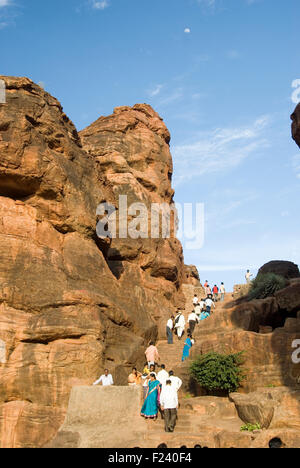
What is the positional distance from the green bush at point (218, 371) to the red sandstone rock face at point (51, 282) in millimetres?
2395

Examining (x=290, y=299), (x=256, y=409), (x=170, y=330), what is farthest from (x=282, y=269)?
(x=256, y=409)

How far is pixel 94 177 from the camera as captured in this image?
2234cm

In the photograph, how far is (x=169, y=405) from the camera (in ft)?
41.1

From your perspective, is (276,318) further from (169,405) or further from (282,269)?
(169,405)

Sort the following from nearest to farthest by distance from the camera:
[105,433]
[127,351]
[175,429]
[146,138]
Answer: [105,433], [175,429], [127,351], [146,138]

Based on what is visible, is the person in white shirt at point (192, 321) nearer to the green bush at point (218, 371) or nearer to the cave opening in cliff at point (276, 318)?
the cave opening in cliff at point (276, 318)

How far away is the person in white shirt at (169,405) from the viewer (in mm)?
12413

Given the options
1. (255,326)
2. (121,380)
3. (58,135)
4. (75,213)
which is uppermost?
(58,135)

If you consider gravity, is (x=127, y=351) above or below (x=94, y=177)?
below

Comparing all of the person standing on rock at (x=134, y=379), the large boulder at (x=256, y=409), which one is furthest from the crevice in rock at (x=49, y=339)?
the large boulder at (x=256, y=409)

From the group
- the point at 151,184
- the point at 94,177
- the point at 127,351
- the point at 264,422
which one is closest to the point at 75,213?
the point at 94,177

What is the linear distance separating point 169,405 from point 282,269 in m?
20.4

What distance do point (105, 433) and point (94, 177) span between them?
13.2 meters

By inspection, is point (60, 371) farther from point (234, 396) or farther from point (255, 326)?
point (255, 326)
